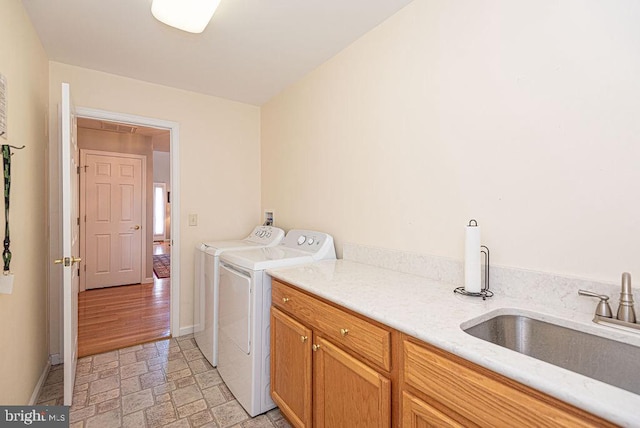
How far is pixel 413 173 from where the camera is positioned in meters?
1.66

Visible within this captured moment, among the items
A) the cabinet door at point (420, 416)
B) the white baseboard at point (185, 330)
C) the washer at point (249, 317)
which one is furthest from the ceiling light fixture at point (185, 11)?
the white baseboard at point (185, 330)

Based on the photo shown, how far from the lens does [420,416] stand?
3.06 feet

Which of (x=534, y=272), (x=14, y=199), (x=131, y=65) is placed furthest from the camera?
(x=131, y=65)

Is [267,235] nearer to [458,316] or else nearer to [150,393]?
[150,393]

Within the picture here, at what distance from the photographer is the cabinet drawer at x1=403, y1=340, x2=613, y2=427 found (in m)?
0.64

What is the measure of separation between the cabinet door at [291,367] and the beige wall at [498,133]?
0.72 metres

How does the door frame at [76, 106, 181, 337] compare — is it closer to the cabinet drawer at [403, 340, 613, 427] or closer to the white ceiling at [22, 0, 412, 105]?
the white ceiling at [22, 0, 412, 105]

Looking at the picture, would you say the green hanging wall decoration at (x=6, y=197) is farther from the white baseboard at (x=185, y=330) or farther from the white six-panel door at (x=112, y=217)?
the white six-panel door at (x=112, y=217)

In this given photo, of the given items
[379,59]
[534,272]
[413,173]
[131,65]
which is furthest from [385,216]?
[131,65]

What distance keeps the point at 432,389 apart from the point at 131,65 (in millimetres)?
2860

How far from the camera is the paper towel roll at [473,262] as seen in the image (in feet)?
4.12

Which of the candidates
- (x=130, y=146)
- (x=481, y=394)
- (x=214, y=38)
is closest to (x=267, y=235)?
(x=214, y=38)

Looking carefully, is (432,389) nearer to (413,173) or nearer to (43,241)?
(413,173)
